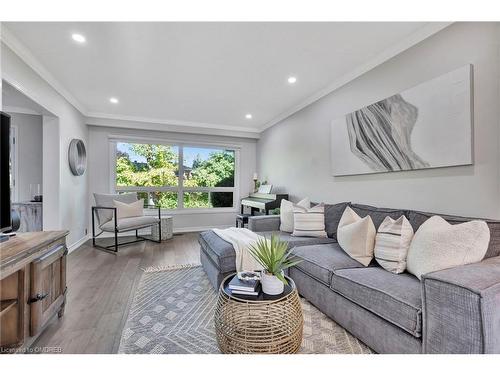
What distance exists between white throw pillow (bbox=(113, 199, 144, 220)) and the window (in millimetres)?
758

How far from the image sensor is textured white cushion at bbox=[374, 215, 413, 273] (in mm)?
1767

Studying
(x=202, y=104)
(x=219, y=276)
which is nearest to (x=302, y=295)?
(x=219, y=276)

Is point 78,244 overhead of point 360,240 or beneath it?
beneath

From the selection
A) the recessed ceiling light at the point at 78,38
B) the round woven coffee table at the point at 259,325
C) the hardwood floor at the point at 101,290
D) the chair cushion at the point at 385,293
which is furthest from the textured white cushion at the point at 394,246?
the recessed ceiling light at the point at 78,38

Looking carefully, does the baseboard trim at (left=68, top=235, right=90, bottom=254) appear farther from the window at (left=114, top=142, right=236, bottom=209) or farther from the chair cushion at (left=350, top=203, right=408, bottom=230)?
the chair cushion at (left=350, top=203, right=408, bottom=230)

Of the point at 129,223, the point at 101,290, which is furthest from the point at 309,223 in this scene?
the point at 129,223

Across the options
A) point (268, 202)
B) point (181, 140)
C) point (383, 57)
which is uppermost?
point (383, 57)

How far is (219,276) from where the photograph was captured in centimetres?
235

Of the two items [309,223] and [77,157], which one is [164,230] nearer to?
[77,157]

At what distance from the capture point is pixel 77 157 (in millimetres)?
4039

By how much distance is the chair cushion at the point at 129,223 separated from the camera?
394 cm

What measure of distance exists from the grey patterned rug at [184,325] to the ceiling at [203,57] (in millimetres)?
2455

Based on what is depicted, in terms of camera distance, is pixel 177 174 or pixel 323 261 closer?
pixel 323 261

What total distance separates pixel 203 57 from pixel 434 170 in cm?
254
